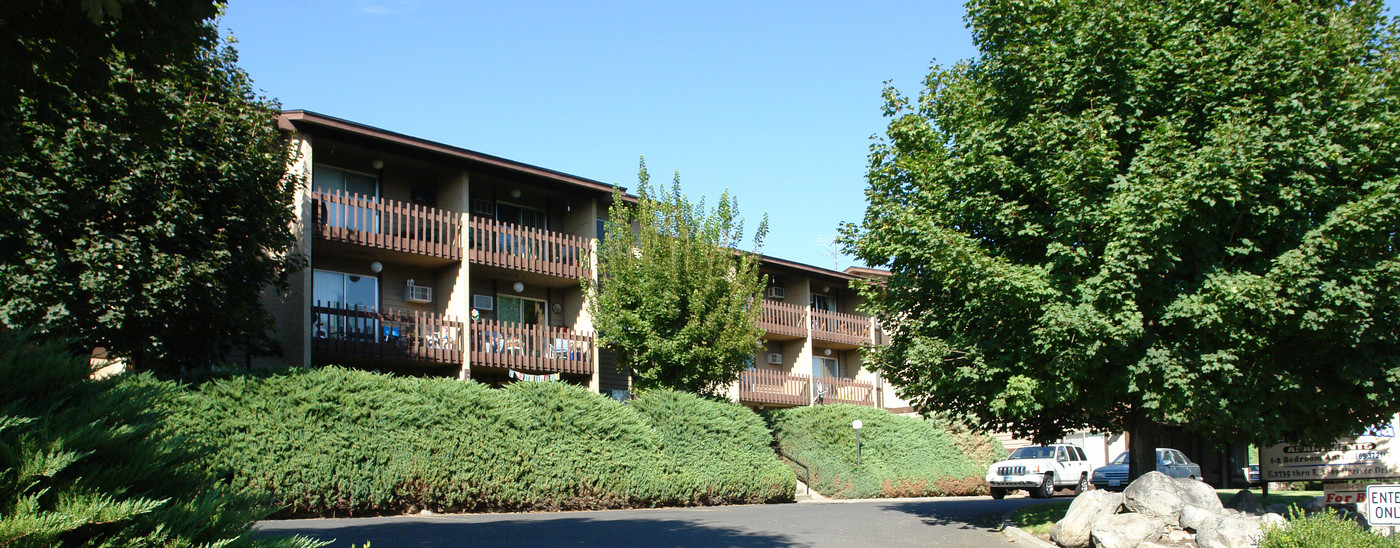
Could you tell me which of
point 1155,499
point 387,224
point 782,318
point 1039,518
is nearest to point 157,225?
point 387,224

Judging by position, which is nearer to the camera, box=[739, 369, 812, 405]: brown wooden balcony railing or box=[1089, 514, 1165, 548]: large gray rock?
box=[1089, 514, 1165, 548]: large gray rock

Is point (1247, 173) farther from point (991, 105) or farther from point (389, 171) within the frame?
point (389, 171)

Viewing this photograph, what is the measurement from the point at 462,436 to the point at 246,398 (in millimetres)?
3700

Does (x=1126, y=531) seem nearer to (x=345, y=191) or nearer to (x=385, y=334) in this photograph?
(x=385, y=334)

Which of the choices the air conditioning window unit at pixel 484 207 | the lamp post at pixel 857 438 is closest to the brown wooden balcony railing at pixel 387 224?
the air conditioning window unit at pixel 484 207

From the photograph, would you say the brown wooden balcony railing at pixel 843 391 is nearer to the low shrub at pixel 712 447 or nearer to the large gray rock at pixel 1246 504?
the low shrub at pixel 712 447

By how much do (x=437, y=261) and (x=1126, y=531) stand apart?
16534mm

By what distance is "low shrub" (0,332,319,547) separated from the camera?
5.17 meters

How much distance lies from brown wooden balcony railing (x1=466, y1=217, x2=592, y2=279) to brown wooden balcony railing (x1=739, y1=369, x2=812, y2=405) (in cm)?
743

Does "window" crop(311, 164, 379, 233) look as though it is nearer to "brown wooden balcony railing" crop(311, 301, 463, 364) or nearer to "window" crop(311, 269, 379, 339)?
"window" crop(311, 269, 379, 339)

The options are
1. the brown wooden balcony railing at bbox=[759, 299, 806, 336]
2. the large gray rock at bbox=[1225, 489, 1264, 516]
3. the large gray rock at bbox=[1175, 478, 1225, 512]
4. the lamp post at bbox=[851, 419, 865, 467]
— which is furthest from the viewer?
the brown wooden balcony railing at bbox=[759, 299, 806, 336]

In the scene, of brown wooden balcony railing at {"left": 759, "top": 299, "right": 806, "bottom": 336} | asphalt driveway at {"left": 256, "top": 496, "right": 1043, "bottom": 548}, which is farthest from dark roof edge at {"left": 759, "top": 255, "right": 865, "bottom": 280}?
asphalt driveway at {"left": 256, "top": 496, "right": 1043, "bottom": 548}

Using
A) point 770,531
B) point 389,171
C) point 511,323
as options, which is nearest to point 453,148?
point 389,171

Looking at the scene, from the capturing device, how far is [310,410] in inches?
625
